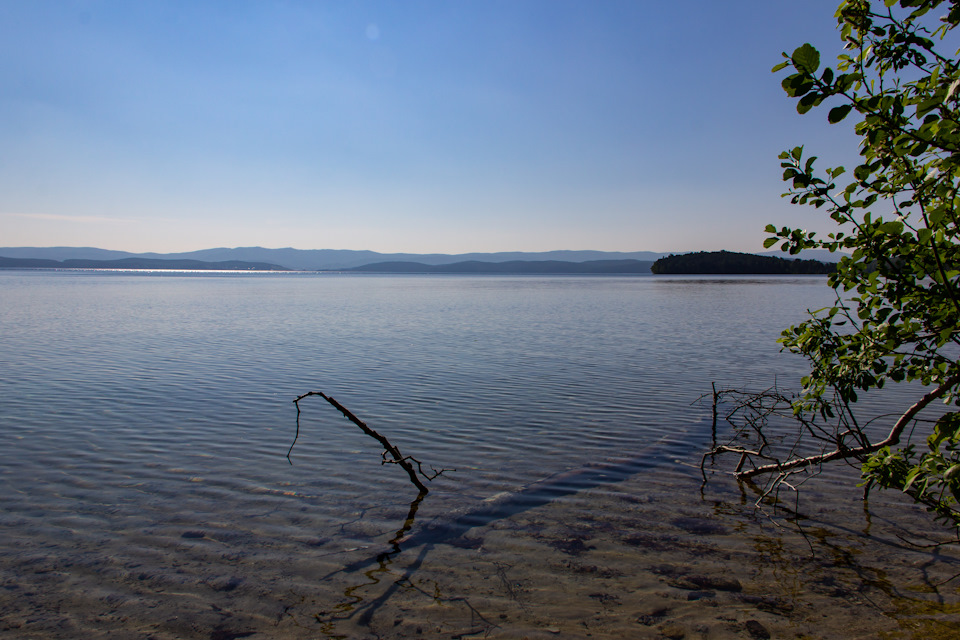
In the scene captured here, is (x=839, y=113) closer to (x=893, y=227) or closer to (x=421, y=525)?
(x=893, y=227)

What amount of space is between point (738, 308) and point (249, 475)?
40.7 metres

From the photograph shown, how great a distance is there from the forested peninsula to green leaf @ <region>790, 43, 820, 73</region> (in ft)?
584

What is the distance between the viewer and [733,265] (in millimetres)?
165500

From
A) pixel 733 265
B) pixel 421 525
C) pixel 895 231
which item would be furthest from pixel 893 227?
pixel 733 265

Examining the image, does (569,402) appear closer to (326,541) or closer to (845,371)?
(326,541)

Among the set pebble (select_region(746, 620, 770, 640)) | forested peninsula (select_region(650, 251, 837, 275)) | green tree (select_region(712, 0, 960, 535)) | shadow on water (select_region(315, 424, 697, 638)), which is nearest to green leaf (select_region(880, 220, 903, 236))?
green tree (select_region(712, 0, 960, 535))

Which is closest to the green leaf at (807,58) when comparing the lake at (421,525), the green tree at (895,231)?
the green tree at (895,231)

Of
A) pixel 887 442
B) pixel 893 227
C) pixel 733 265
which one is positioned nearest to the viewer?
pixel 893 227

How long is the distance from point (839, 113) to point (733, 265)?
585 feet

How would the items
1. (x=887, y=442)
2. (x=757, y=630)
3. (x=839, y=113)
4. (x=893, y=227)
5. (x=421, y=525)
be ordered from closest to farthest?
(x=839, y=113) → (x=893, y=227) → (x=887, y=442) → (x=757, y=630) → (x=421, y=525)

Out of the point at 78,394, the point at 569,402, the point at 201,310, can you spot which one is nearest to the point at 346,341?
the point at 78,394

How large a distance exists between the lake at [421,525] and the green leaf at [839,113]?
452cm

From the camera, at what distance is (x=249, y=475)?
8914 mm

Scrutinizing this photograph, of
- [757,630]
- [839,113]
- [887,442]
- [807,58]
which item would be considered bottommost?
[757,630]
